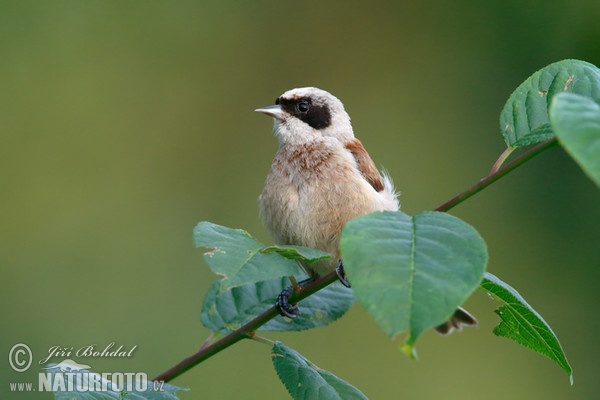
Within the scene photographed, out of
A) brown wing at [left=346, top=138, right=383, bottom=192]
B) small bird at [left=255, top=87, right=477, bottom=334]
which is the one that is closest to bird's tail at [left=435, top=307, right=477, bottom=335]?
→ small bird at [left=255, top=87, right=477, bottom=334]

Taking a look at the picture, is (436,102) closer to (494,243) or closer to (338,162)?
(494,243)

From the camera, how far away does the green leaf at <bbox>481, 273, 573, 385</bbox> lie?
1792 mm

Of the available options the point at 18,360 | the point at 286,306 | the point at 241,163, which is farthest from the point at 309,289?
the point at 241,163

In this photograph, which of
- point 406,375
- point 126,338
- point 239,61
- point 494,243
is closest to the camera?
point 126,338

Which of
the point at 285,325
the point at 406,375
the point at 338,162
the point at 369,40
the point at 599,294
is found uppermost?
the point at 369,40

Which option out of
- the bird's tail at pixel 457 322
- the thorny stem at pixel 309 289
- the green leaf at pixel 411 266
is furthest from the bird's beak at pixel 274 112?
the green leaf at pixel 411 266

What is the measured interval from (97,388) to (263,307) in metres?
0.71

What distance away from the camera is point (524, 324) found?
1.95 meters

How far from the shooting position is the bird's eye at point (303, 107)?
13.0 ft

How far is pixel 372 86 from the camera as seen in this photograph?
765 cm

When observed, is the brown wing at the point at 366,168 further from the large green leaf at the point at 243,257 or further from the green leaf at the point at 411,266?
the green leaf at the point at 411,266

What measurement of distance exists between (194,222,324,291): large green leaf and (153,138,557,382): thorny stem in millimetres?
101

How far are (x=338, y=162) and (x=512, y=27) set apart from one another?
4.47 metres

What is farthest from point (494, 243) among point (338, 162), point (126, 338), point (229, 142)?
point (338, 162)
